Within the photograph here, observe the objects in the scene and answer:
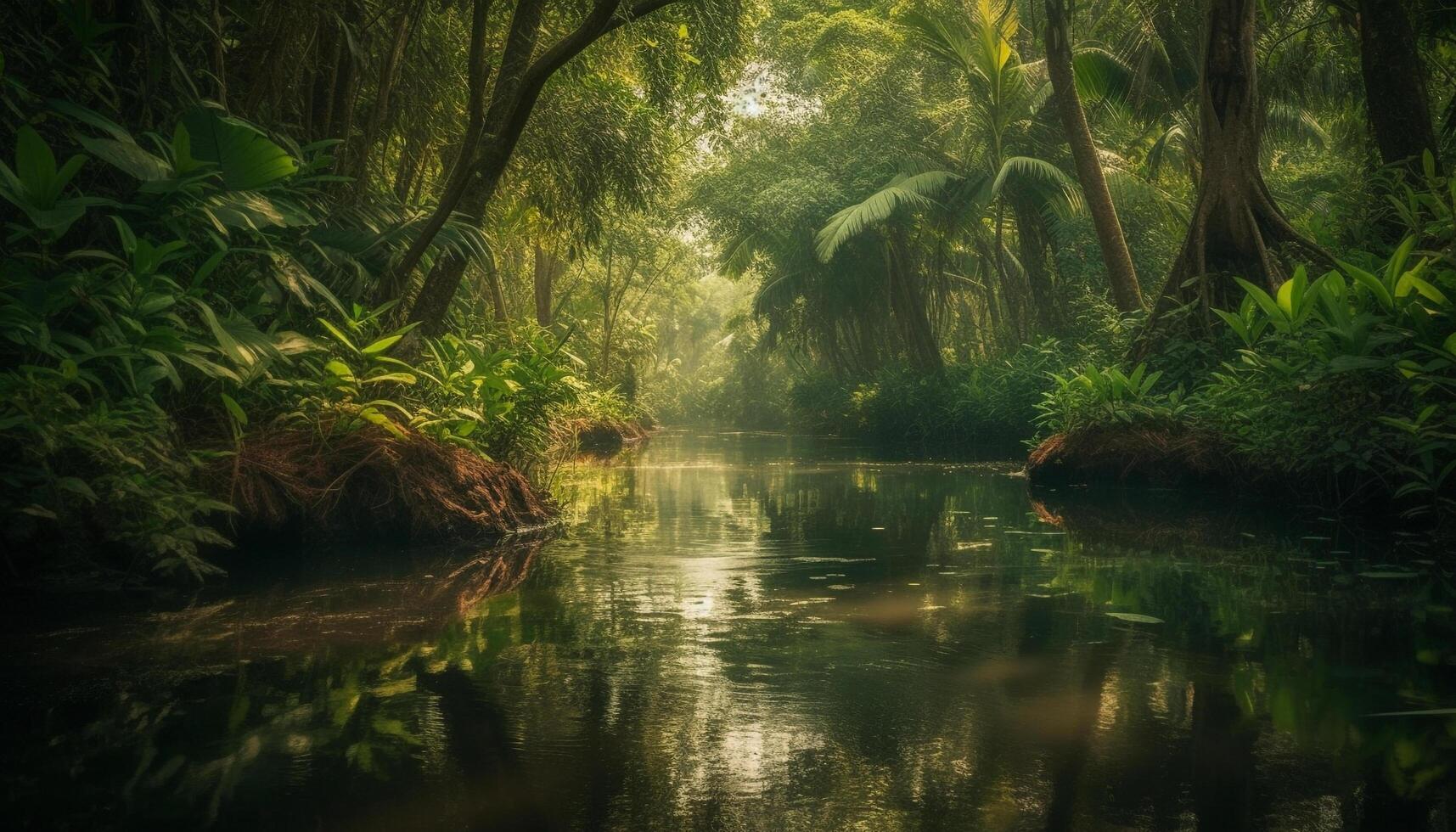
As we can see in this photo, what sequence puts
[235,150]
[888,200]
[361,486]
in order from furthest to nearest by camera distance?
[888,200], [361,486], [235,150]

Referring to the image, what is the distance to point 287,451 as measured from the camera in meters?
6.79

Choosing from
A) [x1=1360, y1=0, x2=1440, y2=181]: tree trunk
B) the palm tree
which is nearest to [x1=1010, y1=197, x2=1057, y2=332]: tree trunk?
the palm tree

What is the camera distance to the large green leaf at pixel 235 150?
19.1 ft

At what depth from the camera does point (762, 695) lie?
11.8ft

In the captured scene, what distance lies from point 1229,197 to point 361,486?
8.95 m

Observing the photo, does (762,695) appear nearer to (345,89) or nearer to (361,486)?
(361,486)

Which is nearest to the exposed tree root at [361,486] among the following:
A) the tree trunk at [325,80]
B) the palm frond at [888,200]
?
the tree trunk at [325,80]

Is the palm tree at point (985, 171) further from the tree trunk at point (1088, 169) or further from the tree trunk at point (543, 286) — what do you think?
the tree trunk at point (543, 286)

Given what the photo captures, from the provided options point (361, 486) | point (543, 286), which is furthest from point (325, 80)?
point (543, 286)

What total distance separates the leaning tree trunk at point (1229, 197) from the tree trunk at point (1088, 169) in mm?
2025

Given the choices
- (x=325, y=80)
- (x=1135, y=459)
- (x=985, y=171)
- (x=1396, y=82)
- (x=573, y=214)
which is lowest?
(x=1135, y=459)

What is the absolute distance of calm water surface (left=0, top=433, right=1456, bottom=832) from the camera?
2633mm

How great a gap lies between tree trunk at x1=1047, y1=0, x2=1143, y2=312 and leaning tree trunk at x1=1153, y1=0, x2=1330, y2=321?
2025 mm

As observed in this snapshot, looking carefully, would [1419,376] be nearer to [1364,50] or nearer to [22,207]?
[1364,50]
